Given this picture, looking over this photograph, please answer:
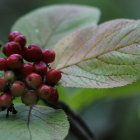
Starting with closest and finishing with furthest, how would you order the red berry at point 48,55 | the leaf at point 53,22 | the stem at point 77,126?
1. the red berry at point 48,55
2. the stem at point 77,126
3. the leaf at point 53,22

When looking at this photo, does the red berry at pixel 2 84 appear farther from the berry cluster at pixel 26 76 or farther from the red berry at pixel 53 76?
the red berry at pixel 53 76

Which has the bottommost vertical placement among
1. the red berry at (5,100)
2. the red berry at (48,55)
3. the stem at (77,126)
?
the stem at (77,126)

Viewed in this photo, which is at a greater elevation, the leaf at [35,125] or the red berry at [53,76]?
the red berry at [53,76]

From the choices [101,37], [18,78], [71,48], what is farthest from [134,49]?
[18,78]

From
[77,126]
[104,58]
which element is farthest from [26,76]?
[77,126]

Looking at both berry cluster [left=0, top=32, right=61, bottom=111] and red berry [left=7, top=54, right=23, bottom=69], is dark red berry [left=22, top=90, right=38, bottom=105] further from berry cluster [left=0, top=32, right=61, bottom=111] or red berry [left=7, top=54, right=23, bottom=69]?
red berry [left=7, top=54, right=23, bottom=69]

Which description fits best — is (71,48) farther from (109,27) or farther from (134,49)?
(134,49)

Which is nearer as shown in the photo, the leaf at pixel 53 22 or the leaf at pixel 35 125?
the leaf at pixel 35 125

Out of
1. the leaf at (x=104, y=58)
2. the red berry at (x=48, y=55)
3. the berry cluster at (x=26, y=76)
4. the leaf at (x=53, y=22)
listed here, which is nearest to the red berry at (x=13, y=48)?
the berry cluster at (x=26, y=76)
